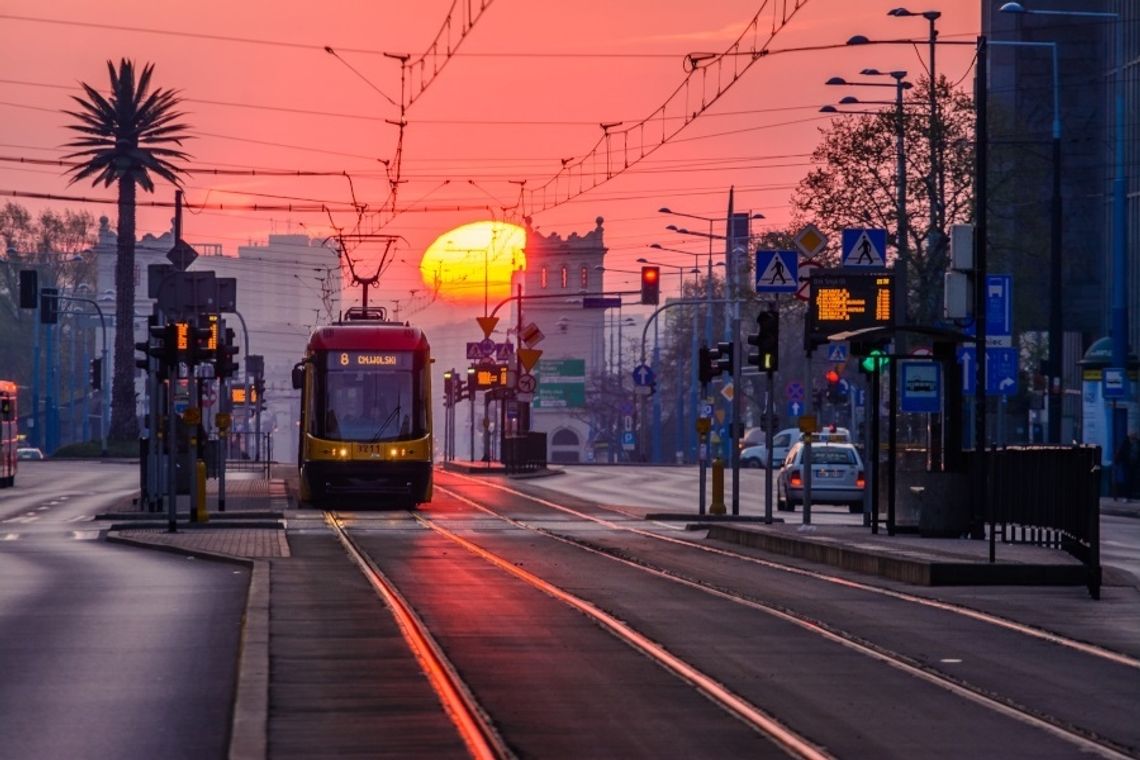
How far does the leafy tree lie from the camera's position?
226ft

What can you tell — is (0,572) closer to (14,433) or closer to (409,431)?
(409,431)

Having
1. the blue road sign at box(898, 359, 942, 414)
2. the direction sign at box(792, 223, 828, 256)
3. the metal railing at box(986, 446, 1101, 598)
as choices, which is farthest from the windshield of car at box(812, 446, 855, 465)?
the metal railing at box(986, 446, 1101, 598)

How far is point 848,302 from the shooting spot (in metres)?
31.2

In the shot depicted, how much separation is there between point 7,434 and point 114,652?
158 ft

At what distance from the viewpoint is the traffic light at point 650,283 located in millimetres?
65062

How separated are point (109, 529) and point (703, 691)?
2297 cm

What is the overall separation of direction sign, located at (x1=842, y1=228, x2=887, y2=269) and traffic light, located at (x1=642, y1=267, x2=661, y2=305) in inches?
1220

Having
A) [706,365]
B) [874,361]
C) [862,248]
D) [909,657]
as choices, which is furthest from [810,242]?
[909,657]

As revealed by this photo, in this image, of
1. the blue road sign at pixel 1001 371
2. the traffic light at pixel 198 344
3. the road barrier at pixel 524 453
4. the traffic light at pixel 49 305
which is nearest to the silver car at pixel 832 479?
the blue road sign at pixel 1001 371

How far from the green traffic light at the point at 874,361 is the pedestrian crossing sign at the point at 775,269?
212 centimetres

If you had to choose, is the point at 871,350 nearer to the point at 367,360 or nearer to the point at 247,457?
the point at 367,360

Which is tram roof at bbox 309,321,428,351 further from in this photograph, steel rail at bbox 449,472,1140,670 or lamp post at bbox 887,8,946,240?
lamp post at bbox 887,8,946,240

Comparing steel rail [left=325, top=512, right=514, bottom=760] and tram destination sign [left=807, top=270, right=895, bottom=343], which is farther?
tram destination sign [left=807, top=270, right=895, bottom=343]

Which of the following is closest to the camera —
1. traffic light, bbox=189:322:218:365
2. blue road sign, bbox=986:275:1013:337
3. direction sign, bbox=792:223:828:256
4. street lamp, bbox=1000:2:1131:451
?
traffic light, bbox=189:322:218:365
